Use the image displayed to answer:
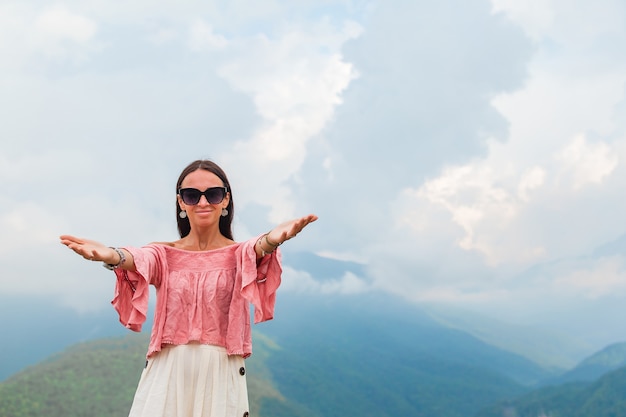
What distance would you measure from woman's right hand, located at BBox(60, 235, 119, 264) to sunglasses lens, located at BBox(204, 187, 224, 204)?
0.76 m

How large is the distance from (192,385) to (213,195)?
1278 millimetres

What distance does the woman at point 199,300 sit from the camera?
4.35 metres

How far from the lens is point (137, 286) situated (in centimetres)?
459

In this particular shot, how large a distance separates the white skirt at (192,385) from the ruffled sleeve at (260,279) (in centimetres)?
38

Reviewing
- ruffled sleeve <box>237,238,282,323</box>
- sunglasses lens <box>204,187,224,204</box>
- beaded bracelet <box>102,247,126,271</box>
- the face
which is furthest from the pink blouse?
sunglasses lens <box>204,187,224,204</box>

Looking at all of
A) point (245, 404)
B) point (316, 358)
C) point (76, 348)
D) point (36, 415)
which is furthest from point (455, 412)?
point (245, 404)

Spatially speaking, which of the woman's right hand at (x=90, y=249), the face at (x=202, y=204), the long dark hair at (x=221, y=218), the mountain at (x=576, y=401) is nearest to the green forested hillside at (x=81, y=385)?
the mountain at (x=576, y=401)

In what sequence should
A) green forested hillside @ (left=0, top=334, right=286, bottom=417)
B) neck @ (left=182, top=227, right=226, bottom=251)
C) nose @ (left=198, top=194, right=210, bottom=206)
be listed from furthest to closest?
green forested hillside @ (left=0, top=334, right=286, bottom=417) → neck @ (left=182, top=227, right=226, bottom=251) → nose @ (left=198, top=194, right=210, bottom=206)

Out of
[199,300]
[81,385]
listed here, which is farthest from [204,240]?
[81,385]

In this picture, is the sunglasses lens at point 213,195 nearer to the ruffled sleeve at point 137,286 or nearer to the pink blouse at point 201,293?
the pink blouse at point 201,293

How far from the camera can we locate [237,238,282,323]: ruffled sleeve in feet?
14.5

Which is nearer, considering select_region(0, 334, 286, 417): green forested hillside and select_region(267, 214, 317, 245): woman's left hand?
select_region(267, 214, 317, 245): woman's left hand

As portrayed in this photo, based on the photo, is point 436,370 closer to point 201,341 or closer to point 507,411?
point 507,411

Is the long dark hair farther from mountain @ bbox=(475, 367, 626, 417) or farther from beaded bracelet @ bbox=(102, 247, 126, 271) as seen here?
mountain @ bbox=(475, 367, 626, 417)
